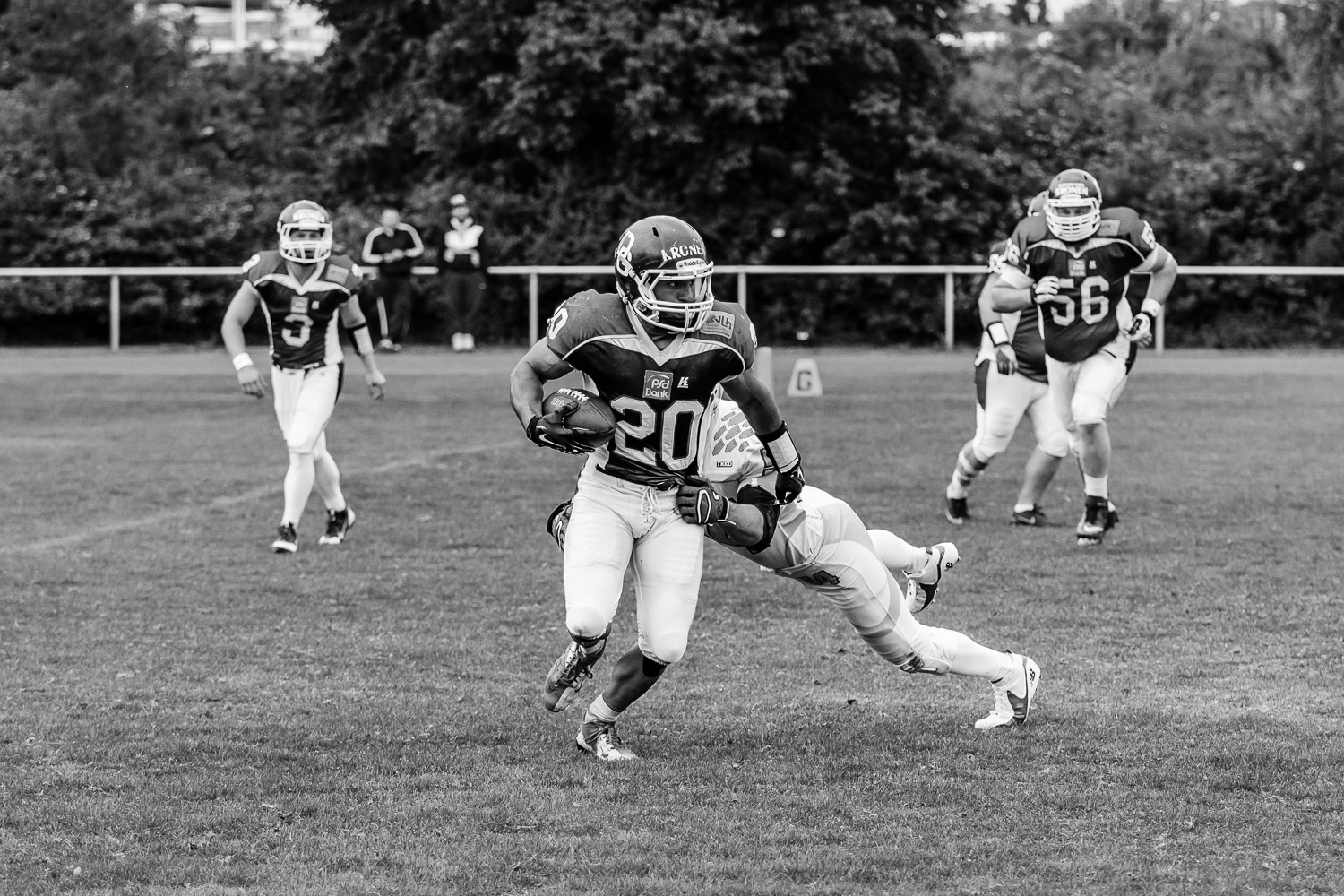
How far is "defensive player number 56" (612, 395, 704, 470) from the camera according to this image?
5781mm

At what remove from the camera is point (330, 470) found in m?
10.6

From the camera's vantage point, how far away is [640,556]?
5.88m

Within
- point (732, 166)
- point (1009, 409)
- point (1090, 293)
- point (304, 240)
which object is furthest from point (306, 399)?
point (732, 166)

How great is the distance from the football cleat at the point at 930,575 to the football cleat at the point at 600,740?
1.14m

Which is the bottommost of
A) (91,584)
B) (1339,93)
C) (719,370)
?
(91,584)

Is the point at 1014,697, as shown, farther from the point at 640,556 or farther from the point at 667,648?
the point at 640,556

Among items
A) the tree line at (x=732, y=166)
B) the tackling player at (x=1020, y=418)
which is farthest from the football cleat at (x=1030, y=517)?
the tree line at (x=732, y=166)

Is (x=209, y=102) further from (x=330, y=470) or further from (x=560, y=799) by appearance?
(x=560, y=799)

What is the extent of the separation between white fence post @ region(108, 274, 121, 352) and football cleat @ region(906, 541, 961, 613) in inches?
847

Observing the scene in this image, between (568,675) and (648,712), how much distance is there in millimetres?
798

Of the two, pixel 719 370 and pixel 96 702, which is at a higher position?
pixel 719 370

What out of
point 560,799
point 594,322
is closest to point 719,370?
point 594,322

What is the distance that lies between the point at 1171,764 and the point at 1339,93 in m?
25.5

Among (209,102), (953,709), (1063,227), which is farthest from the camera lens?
(209,102)
